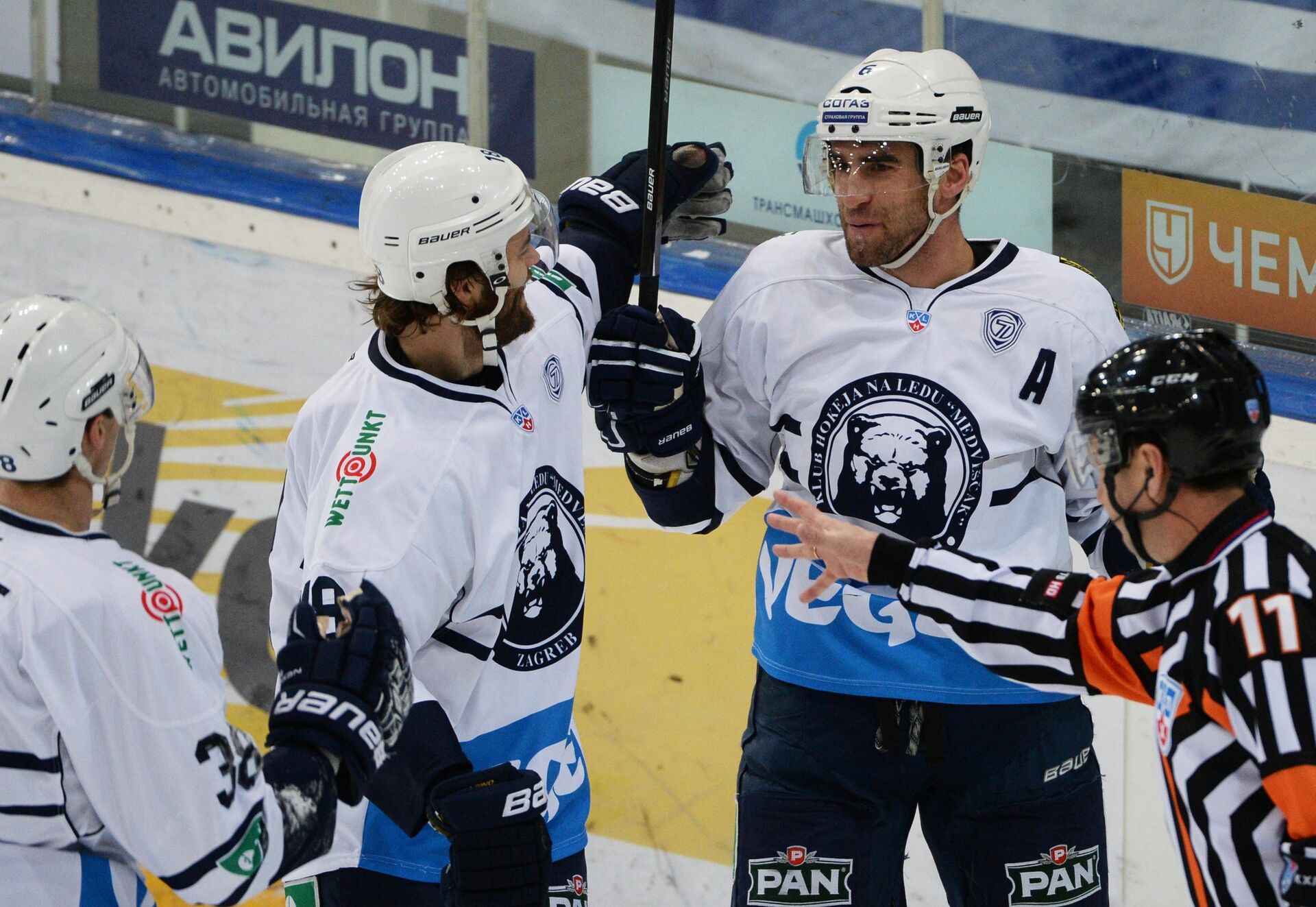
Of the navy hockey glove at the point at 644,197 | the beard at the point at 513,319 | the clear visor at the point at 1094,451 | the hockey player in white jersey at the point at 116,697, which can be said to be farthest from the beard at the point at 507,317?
the clear visor at the point at 1094,451

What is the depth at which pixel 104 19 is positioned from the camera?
4.53 meters

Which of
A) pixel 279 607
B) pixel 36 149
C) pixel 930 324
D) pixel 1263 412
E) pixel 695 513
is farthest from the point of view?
pixel 36 149

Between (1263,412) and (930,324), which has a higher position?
(930,324)

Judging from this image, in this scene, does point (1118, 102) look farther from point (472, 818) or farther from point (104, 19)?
point (104, 19)

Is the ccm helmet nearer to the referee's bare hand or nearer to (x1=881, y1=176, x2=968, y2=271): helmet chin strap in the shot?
the referee's bare hand

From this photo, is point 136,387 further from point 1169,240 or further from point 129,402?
point 1169,240

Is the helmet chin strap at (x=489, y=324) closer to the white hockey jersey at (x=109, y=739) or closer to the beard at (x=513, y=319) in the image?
the beard at (x=513, y=319)

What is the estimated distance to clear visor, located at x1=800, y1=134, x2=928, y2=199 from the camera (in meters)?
2.65

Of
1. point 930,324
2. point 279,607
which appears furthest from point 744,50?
point 279,607

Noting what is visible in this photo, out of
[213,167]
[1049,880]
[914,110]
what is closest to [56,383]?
[914,110]

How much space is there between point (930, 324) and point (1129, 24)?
1.17 metres

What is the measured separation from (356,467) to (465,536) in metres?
0.18

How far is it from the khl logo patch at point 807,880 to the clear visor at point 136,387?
1224 mm

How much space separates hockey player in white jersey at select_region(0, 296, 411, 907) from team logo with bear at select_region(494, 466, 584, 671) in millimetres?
390
